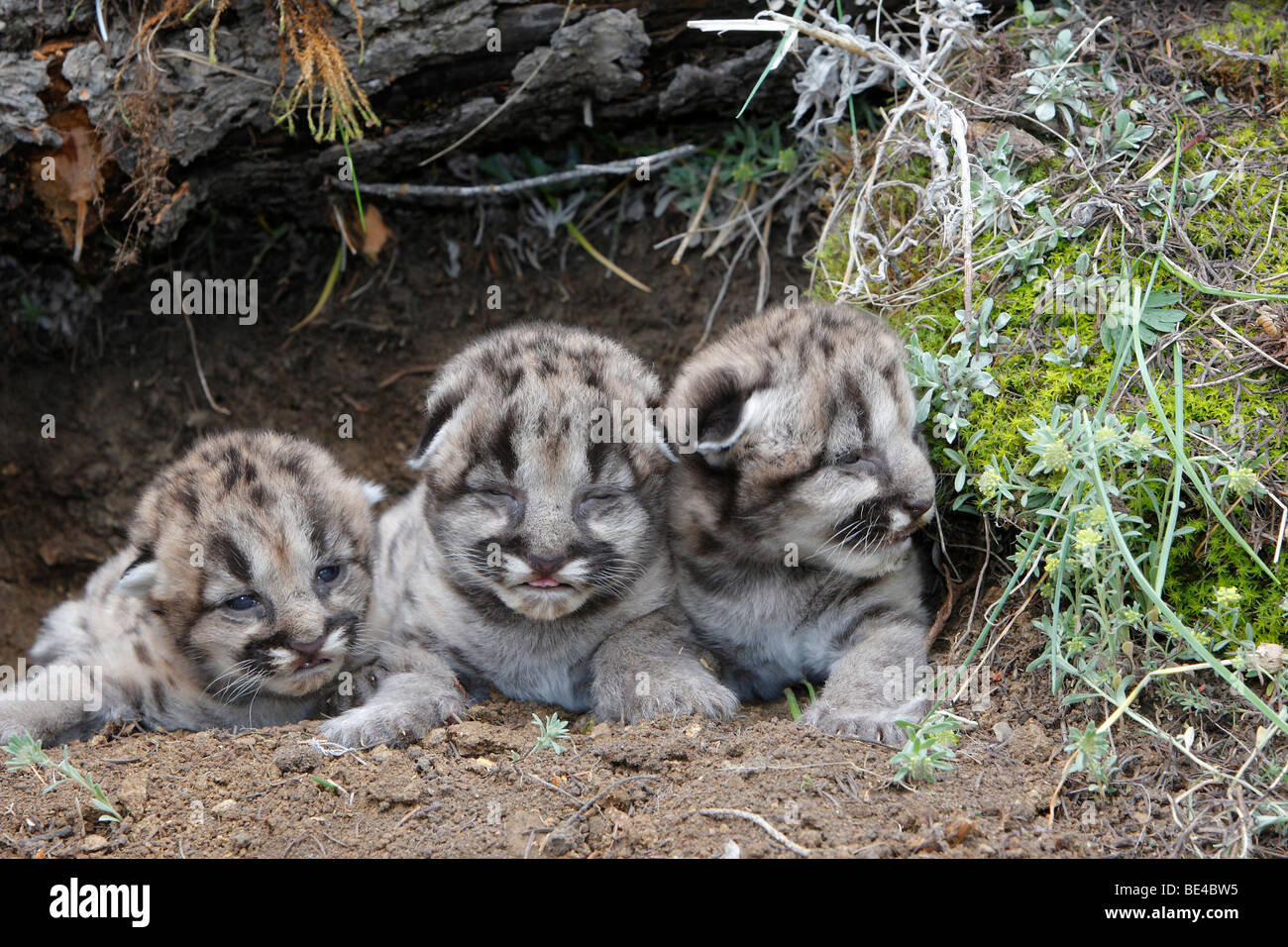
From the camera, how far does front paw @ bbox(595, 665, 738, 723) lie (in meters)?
4.27

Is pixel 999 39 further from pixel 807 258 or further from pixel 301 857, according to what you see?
pixel 301 857

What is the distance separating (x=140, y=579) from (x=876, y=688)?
9.79ft

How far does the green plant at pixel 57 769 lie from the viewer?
3646 mm

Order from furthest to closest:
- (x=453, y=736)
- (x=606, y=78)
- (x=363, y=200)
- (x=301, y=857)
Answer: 1. (x=363, y=200)
2. (x=606, y=78)
3. (x=453, y=736)
4. (x=301, y=857)

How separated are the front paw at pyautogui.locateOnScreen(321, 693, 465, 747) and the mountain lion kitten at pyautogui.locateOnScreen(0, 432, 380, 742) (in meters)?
0.35

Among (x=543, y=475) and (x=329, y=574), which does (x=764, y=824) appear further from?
(x=329, y=574)

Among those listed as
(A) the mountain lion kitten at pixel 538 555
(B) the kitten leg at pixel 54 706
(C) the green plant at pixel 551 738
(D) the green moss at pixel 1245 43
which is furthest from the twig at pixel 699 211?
(B) the kitten leg at pixel 54 706

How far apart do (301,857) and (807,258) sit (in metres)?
4.03

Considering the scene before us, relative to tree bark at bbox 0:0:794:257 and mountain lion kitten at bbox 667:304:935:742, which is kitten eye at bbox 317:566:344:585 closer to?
mountain lion kitten at bbox 667:304:935:742

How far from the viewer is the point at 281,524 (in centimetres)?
444

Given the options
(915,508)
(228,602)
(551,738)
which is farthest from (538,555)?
(915,508)

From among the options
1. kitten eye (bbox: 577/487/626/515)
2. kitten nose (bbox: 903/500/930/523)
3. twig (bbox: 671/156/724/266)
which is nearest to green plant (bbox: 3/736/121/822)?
kitten eye (bbox: 577/487/626/515)
